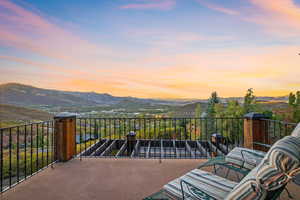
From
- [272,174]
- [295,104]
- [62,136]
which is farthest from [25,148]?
[295,104]

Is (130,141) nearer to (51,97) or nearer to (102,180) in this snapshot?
(51,97)

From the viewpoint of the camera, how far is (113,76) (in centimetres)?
830

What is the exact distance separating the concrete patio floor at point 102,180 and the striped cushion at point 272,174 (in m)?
1.61

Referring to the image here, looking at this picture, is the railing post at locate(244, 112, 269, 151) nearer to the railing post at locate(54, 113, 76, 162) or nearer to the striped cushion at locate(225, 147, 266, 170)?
the striped cushion at locate(225, 147, 266, 170)

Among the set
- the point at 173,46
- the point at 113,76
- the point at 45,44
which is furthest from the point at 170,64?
the point at 45,44

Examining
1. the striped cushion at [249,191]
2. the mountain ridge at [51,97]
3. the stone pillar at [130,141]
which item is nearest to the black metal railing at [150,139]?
the stone pillar at [130,141]

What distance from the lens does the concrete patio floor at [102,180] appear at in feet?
7.68

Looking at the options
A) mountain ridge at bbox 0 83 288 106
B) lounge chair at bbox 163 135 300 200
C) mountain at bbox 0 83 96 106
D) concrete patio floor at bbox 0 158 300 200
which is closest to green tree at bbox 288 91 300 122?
mountain ridge at bbox 0 83 288 106

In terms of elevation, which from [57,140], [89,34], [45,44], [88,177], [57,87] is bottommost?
[88,177]

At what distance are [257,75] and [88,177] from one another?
24.0 ft

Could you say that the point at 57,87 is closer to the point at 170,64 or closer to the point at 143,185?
the point at 170,64

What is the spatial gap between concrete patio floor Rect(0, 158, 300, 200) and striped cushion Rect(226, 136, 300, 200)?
1.61 m

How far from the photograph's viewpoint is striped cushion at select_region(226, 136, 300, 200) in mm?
1005

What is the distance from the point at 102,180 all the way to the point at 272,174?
8.35 ft
